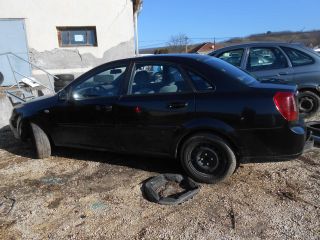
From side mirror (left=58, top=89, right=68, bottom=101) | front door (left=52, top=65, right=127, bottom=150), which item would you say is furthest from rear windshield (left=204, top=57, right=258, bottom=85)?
side mirror (left=58, top=89, right=68, bottom=101)

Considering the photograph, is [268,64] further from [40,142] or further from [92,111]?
[40,142]

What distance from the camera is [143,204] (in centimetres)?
404

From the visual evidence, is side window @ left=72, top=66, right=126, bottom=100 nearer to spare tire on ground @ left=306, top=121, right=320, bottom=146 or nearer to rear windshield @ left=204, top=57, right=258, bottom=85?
rear windshield @ left=204, top=57, right=258, bottom=85

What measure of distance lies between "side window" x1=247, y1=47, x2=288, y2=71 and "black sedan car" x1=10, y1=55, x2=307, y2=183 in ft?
8.86

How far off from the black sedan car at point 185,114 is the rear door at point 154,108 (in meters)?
0.01

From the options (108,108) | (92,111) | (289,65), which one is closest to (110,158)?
(92,111)

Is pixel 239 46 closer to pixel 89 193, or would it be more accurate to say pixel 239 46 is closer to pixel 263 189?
pixel 263 189

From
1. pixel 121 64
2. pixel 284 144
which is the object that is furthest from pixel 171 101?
pixel 284 144

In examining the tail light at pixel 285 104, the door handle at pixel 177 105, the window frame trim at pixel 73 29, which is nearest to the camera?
the tail light at pixel 285 104

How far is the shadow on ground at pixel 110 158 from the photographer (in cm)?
511

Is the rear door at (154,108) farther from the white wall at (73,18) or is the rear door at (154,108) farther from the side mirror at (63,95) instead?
the white wall at (73,18)

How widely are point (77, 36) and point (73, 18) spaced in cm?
66

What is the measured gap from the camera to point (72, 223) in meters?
3.71

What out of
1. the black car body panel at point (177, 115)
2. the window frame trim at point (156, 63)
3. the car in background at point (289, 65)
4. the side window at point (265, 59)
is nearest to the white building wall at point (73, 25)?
the car in background at point (289, 65)
